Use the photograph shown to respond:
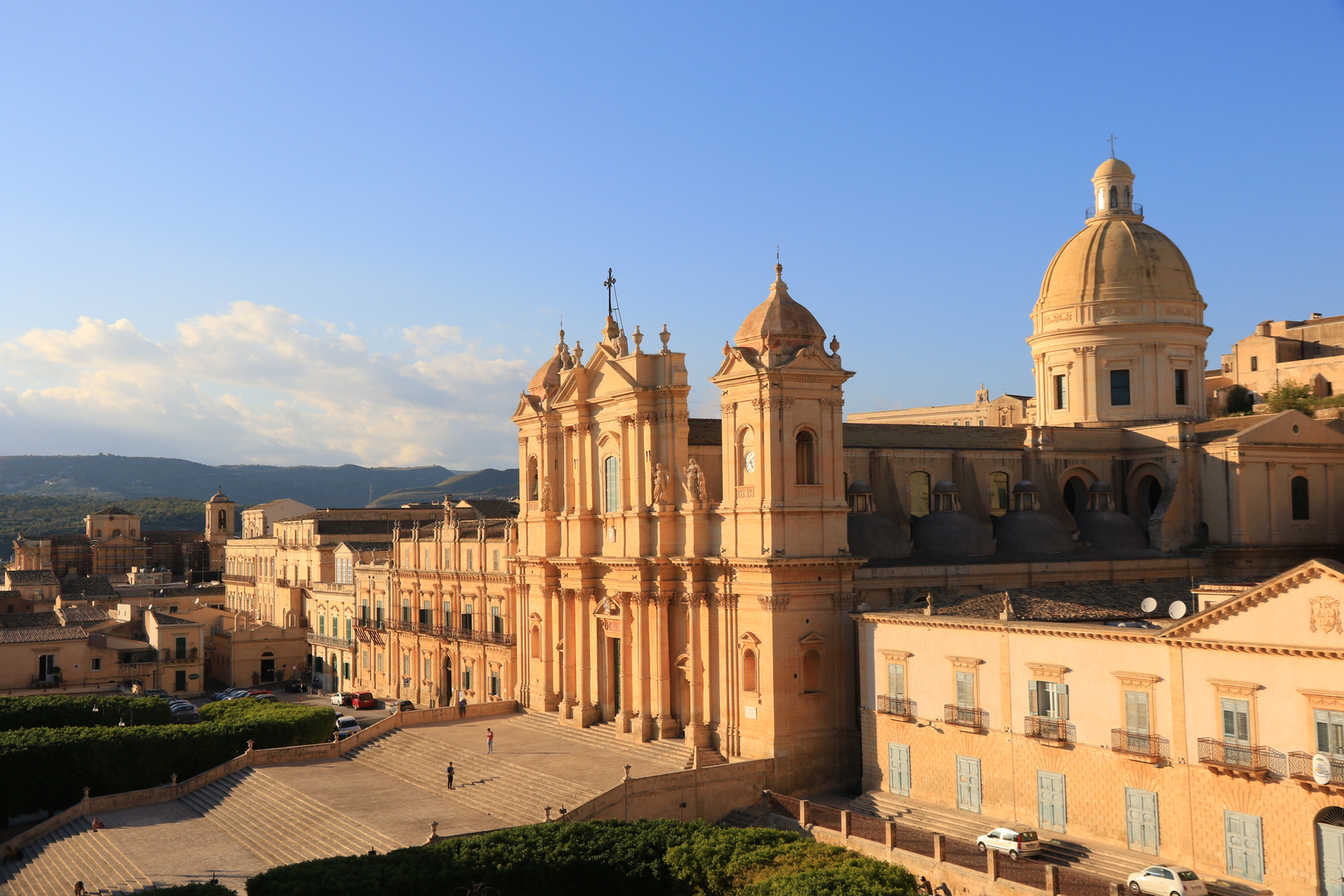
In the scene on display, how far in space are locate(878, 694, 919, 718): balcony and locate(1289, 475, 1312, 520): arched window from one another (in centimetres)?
2436

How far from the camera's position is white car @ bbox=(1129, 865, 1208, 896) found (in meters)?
29.7

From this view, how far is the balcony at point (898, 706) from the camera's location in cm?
3988

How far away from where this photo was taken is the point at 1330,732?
2888 cm

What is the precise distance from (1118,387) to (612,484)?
89.6 feet

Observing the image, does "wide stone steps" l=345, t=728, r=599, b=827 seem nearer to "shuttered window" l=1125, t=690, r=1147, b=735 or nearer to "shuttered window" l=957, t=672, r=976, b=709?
"shuttered window" l=957, t=672, r=976, b=709

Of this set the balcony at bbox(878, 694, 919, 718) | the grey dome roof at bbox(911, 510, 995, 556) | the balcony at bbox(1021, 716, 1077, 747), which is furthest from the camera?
the grey dome roof at bbox(911, 510, 995, 556)

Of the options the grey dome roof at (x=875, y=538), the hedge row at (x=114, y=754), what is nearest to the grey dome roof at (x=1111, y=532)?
the grey dome roof at (x=875, y=538)

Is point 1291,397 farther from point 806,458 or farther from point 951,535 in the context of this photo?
point 806,458

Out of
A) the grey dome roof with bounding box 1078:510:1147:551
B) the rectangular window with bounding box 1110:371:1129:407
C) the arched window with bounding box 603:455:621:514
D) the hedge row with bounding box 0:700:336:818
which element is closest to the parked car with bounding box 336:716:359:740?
the hedge row with bounding box 0:700:336:818

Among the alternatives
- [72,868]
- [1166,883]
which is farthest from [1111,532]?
[72,868]

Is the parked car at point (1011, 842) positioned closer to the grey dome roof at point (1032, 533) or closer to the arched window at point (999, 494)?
the grey dome roof at point (1032, 533)

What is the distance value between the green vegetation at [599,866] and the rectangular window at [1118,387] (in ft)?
122

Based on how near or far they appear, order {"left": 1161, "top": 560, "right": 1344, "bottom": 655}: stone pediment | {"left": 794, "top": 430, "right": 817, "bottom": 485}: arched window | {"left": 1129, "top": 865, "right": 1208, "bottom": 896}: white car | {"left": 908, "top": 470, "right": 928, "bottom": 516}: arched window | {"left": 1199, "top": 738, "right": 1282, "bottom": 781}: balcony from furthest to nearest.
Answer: {"left": 908, "top": 470, "right": 928, "bottom": 516}: arched window < {"left": 794, "top": 430, "right": 817, "bottom": 485}: arched window < {"left": 1199, "top": 738, "right": 1282, "bottom": 781}: balcony < {"left": 1129, "top": 865, "right": 1208, "bottom": 896}: white car < {"left": 1161, "top": 560, "right": 1344, "bottom": 655}: stone pediment

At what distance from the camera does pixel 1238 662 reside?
31031 millimetres
